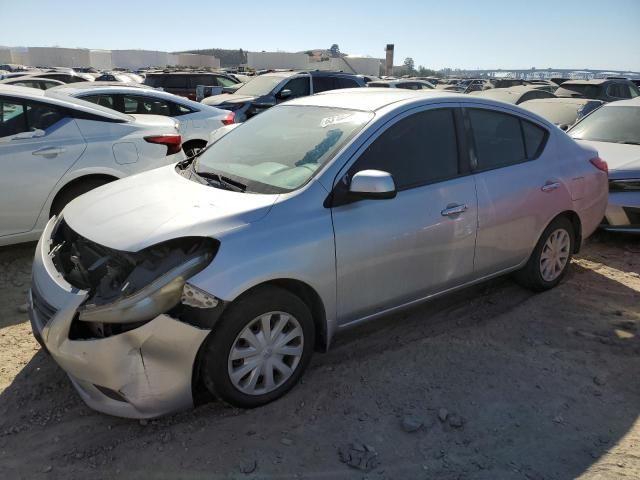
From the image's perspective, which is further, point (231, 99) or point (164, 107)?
point (231, 99)

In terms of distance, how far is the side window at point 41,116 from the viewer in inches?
194

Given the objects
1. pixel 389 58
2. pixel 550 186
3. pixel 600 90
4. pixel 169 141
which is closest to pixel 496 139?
pixel 550 186

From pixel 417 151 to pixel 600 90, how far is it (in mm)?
12875

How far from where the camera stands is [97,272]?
2.78m

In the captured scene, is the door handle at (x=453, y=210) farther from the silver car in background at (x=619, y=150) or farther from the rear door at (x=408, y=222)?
the silver car in background at (x=619, y=150)

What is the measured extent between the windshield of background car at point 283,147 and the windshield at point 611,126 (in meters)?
4.90

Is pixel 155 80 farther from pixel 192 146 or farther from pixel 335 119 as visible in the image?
pixel 335 119

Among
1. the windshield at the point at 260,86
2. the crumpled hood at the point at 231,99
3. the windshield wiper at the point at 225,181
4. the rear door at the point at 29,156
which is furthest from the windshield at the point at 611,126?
the windshield at the point at 260,86

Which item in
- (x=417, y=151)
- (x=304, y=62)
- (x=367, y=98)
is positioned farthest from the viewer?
(x=304, y=62)

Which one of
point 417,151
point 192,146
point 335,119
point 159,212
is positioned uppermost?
point 335,119

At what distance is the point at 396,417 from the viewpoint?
293 centimetres

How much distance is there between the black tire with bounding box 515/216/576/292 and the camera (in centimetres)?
435

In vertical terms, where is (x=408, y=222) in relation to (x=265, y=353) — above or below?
above

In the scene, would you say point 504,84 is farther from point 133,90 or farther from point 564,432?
point 564,432
